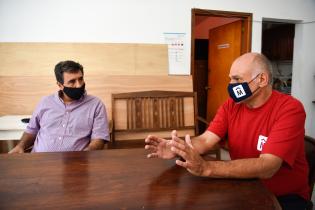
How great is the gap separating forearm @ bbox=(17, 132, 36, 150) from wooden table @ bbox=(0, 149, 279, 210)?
0.65 metres

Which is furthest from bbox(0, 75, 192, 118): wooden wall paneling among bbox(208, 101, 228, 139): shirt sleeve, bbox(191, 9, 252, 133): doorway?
bbox(208, 101, 228, 139): shirt sleeve

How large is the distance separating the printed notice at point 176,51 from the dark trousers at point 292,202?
7.51ft

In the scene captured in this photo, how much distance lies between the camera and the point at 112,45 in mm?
3037

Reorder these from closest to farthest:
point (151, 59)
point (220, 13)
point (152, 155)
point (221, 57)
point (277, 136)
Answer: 1. point (277, 136)
2. point (152, 155)
3. point (151, 59)
4. point (220, 13)
5. point (221, 57)

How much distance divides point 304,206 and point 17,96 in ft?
9.18

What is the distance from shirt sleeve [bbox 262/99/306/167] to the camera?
1.10 meters

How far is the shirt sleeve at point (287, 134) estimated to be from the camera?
1.10 meters

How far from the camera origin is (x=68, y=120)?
1880 millimetres

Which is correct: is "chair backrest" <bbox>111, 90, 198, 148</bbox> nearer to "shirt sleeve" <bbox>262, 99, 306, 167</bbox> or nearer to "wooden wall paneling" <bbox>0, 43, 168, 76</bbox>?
"wooden wall paneling" <bbox>0, 43, 168, 76</bbox>

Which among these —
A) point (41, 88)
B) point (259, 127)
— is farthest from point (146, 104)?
point (259, 127)

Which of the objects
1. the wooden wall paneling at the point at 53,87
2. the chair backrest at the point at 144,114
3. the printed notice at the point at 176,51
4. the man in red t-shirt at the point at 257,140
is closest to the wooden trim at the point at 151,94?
the chair backrest at the point at 144,114

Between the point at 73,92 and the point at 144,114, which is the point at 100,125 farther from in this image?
the point at 144,114

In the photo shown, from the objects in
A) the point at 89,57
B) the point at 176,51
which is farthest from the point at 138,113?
the point at 176,51

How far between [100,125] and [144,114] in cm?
90
